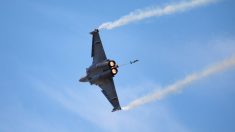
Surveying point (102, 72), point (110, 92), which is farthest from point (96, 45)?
point (110, 92)

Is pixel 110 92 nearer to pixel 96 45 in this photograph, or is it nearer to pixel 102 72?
pixel 102 72

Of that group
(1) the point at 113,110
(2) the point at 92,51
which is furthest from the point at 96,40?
(1) the point at 113,110

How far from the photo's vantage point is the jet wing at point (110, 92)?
143875mm

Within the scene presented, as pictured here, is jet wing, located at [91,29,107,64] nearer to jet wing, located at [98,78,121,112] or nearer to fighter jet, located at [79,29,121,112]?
fighter jet, located at [79,29,121,112]

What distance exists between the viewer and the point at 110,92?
475 ft

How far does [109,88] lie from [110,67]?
521 centimetres

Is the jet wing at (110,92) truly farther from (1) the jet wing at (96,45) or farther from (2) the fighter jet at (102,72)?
(1) the jet wing at (96,45)

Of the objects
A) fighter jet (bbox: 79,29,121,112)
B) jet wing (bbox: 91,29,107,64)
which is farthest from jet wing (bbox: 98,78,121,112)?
jet wing (bbox: 91,29,107,64)

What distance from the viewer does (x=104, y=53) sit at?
143 metres

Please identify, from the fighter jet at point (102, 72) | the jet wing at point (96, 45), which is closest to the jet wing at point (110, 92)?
the fighter jet at point (102, 72)

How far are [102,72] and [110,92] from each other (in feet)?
15.4

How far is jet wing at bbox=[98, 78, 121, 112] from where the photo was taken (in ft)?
472

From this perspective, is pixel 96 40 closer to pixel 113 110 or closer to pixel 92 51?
pixel 92 51

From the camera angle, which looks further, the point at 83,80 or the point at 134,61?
the point at 83,80
